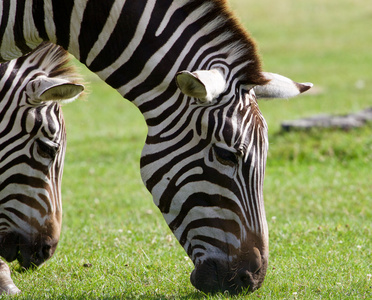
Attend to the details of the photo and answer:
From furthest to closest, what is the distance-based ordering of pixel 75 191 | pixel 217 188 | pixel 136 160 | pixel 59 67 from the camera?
pixel 136 160
pixel 75 191
pixel 59 67
pixel 217 188

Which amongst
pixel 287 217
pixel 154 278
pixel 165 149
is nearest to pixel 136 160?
pixel 287 217

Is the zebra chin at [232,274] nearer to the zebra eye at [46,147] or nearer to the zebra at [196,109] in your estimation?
the zebra at [196,109]

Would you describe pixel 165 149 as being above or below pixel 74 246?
above

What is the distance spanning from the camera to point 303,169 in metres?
10.3

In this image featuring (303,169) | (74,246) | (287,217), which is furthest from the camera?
(303,169)

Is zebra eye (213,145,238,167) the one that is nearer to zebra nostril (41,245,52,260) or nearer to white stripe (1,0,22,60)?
white stripe (1,0,22,60)

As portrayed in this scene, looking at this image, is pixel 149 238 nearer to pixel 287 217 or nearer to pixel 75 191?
pixel 287 217

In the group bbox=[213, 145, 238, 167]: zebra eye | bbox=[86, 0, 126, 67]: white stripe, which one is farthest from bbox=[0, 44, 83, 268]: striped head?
bbox=[213, 145, 238, 167]: zebra eye

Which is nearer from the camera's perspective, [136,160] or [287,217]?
[287,217]

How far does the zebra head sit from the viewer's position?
375 centimetres

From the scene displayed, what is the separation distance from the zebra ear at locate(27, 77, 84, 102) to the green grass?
1.47 meters

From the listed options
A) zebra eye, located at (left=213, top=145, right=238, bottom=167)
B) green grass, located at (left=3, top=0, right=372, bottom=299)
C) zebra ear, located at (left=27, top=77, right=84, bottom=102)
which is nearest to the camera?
zebra eye, located at (left=213, top=145, right=238, bottom=167)

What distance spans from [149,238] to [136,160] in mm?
5568

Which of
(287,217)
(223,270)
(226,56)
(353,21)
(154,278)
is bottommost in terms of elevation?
(353,21)
